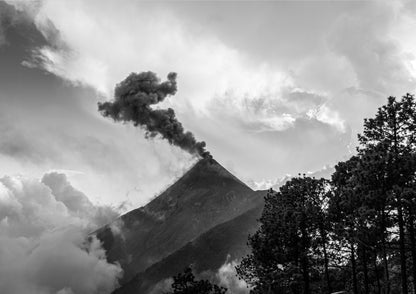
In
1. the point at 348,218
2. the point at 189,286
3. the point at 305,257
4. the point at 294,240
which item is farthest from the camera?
the point at 189,286

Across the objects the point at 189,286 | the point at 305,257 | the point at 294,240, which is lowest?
the point at 189,286

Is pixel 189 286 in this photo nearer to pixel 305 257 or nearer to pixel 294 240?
pixel 294 240

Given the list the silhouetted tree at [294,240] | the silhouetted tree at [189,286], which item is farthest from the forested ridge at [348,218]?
the silhouetted tree at [189,286]

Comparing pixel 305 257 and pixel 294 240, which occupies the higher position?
pixel 294 240

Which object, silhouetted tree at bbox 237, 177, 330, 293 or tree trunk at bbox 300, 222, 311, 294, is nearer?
silhouetted tree at bbox 237, 177, 330, 293

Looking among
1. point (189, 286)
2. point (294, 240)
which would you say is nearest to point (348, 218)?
point (294, 240)

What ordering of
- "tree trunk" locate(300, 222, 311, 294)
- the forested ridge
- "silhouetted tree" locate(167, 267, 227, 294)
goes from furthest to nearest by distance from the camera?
"silhouetted tree" locate(167, 267, 227, 294), "tree trunk" locate(300, 222, 311, 294), the forested ridge

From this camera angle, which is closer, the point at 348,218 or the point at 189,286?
the point at 348,218

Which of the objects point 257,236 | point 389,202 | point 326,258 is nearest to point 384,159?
point 389,202

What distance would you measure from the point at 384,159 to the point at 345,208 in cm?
616

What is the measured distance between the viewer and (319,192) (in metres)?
31.3

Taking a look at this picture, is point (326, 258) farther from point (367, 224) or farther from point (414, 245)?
point (414, 245)

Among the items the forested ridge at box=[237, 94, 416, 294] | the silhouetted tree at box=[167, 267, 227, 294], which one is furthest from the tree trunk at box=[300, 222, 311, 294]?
the silhouetted tree at box=[167, 267, 227, 294]

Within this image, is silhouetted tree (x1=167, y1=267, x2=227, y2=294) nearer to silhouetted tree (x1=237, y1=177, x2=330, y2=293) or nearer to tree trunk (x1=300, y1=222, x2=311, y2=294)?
silhouetted tree (x1=237, y1=177, x2=330, y2=293)
